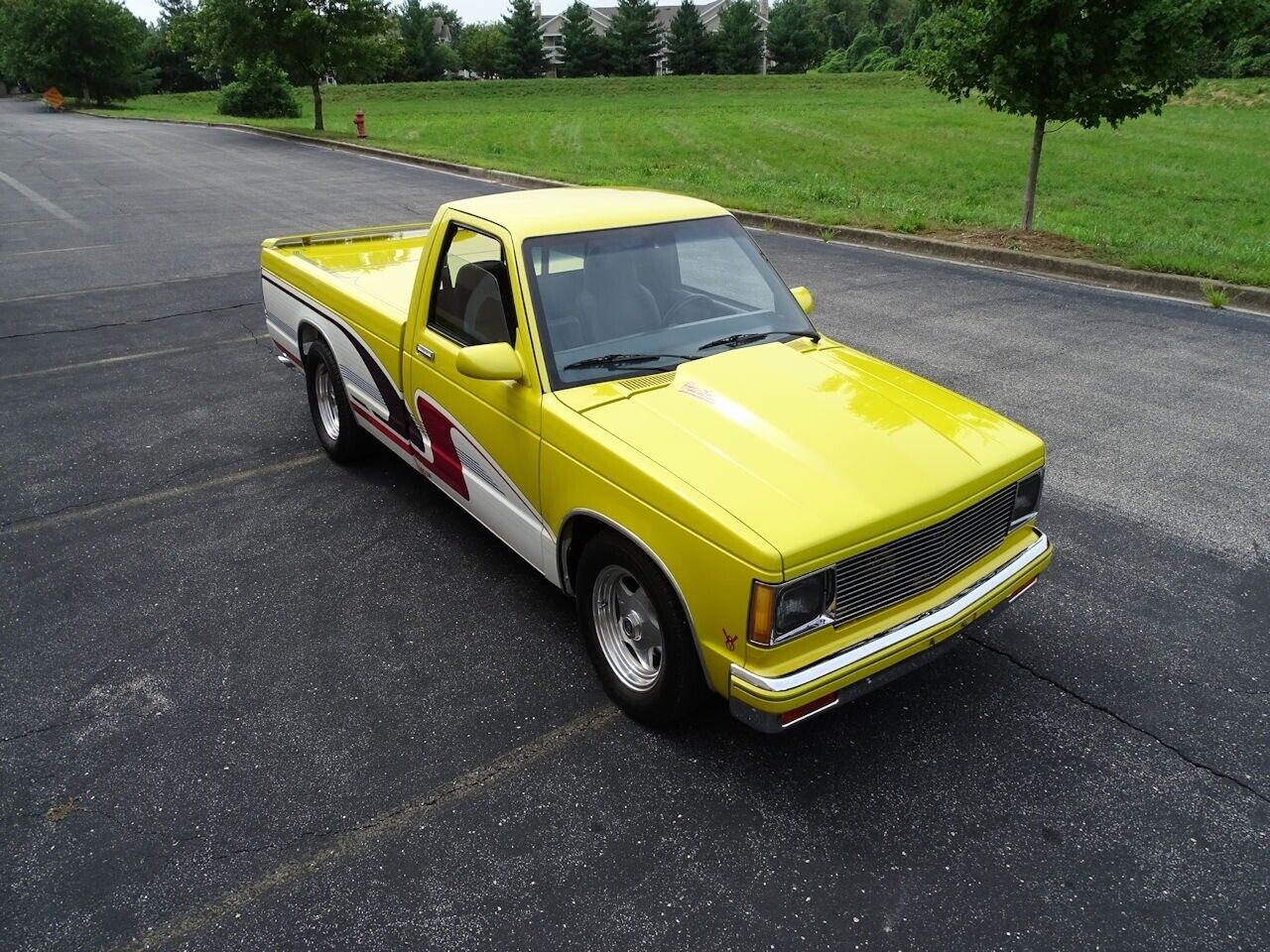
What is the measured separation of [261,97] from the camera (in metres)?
40.3

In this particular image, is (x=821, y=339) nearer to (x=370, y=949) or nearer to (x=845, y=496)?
(x=845, y=496)

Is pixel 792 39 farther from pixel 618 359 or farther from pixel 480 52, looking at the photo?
pixel 618 359

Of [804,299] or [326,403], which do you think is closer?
[804,299]

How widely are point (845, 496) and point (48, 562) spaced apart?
4087 mm

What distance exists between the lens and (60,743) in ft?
11.4

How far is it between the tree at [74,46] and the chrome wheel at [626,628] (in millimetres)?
60146

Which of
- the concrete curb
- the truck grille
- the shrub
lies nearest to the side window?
the truck grille

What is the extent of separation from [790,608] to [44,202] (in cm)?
1835

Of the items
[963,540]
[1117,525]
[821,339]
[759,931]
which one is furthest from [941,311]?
[759,931]

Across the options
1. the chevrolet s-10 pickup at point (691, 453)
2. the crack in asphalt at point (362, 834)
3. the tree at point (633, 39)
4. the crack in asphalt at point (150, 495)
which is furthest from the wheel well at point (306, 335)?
the tree at point (633, 39)

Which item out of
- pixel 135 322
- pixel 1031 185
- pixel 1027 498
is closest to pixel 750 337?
pixel 1027 498

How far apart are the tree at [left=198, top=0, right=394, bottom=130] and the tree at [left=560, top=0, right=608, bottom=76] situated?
54869 millimetres

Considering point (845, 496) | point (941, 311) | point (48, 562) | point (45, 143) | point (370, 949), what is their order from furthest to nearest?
point (45, 143) < point (941, 311) < point (48, 562) < point (845, 496) < point (370, 949)

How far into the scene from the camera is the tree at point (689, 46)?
82375 millimetres
